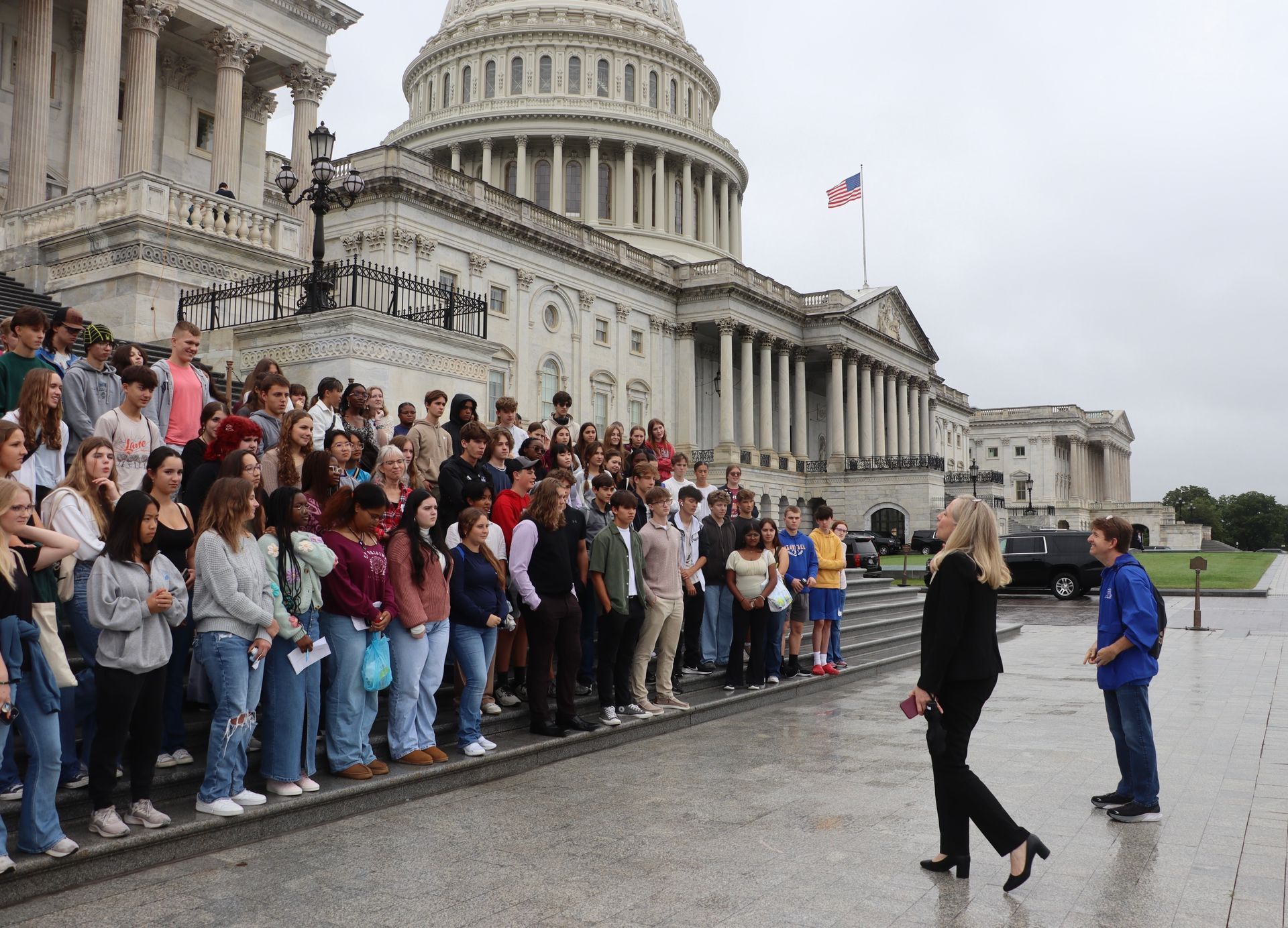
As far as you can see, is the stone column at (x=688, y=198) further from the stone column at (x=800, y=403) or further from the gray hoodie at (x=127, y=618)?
the gray hoodie at (x=127, y=618)

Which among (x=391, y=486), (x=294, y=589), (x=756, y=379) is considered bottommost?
(x=294, y=589)

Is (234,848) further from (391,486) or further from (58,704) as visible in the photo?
(391,486)

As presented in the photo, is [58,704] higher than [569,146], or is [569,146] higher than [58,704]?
[569,146]

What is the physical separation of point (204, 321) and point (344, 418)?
400 inches

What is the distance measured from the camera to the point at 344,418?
411 inches

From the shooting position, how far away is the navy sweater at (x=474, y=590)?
27.2 ft

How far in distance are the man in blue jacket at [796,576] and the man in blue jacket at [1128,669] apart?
5.76 m

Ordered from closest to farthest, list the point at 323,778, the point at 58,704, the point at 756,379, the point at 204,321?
the point at 58,704
the point at 323,778
the point at 204,321
the point at 756,379

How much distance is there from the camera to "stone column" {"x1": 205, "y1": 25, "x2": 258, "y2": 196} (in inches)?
997

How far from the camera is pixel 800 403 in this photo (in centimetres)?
6481

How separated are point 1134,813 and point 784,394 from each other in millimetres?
56087

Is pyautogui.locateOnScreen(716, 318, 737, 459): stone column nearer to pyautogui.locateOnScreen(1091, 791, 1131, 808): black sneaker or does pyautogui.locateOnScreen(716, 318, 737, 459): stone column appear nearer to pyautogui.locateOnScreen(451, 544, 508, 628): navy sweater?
pyautogui.locateOnScreen(451, 544, 508, 628): navy sweater

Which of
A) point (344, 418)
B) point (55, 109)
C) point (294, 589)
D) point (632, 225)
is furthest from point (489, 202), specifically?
point (294, 589)

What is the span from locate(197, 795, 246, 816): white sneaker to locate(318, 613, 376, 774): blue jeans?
1053 millimetres
